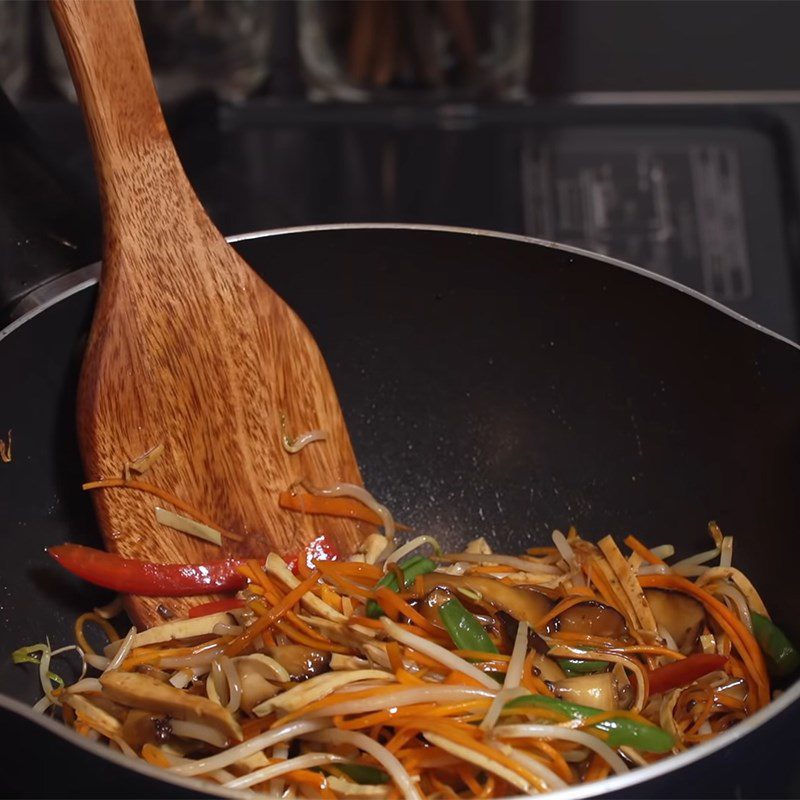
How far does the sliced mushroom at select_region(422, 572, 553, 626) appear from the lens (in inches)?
58.6

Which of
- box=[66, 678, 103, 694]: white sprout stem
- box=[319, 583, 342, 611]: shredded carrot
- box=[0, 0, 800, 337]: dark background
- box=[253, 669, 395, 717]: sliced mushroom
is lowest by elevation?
box=[66, 678, 103, 694]: white sprout stem

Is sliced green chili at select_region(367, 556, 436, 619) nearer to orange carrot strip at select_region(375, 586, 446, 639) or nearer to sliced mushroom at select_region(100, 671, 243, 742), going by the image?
orange carrot strip at select_region(375, 586, 446, 639)

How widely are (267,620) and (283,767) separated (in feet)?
0.74

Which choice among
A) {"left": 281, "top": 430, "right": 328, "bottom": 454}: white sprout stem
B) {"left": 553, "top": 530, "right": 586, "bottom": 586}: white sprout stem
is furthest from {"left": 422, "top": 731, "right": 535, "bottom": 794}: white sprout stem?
{"left": 281, "top": 430, "right": 328, "bottom": 454}: white sprout stem

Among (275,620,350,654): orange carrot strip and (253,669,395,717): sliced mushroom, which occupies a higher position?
(275,620,350,654): orange carrot strip

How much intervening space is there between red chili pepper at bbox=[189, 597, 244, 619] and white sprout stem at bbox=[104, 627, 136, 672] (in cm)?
9

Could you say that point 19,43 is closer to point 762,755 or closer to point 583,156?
point 583,156

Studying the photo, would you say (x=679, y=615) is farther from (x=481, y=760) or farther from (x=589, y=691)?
(x=481, y=760)

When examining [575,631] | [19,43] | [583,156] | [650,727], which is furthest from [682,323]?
[19,43]

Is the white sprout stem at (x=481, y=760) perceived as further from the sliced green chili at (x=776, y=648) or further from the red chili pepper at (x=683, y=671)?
the sliced green chili at (x=776, y=648)

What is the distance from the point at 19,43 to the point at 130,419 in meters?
1.48

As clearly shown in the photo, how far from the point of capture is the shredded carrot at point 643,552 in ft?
5.38

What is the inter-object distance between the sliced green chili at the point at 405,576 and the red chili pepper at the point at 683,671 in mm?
325

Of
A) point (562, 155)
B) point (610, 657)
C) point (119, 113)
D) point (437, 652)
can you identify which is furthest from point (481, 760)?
point (562, 155)
